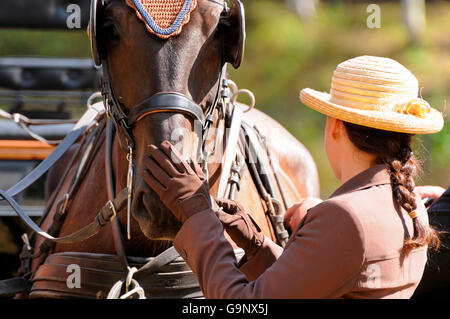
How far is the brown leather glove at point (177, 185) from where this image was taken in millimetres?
1716

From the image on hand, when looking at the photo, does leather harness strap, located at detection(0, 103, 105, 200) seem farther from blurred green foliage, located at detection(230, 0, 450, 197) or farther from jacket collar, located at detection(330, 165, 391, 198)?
blurred green foliage, located at detection(230, 0, 450, 197)

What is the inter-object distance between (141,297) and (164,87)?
2.43 feet

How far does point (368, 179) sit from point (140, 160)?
0.71m

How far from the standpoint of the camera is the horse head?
1982 mm

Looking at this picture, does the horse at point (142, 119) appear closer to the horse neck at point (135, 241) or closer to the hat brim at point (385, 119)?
the horse neck at point (135, 241)

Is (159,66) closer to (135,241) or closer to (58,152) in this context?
(135,241)

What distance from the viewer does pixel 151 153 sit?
5.87ft

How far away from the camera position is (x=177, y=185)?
1712 millimetres

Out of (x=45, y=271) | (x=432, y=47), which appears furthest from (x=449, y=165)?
(x=45, y=271)

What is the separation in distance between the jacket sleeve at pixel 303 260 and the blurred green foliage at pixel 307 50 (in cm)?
785

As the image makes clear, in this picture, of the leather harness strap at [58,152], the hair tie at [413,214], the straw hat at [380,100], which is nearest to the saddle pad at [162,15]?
the straw hat at [380,100]

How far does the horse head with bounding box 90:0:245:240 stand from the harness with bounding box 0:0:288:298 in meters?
0.01

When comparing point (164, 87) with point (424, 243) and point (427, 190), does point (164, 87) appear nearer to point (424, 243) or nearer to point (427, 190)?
point (424, 243)
